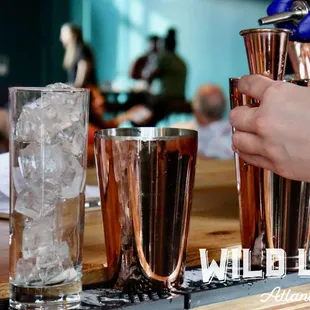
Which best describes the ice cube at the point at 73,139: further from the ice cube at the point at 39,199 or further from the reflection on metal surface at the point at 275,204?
the reflection on metal surface at the point at 275,204

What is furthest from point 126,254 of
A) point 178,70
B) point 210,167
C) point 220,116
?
point 178,70

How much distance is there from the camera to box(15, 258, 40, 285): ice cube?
55 cm

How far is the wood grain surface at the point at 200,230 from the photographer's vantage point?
664mm

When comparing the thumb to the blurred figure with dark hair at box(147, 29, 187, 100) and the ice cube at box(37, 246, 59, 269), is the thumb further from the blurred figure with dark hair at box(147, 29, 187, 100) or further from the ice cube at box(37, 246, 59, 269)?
the blurred figure with dark hair at box(147, 29, 187, 100)

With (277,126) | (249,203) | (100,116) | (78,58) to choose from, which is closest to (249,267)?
(249,203)

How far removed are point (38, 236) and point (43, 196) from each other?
0.11ft

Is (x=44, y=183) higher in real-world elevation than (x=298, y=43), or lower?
lower

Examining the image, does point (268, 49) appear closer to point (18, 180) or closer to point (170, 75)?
point (18, 180)

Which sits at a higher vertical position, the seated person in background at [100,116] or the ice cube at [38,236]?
the seated person in background at [100,116]

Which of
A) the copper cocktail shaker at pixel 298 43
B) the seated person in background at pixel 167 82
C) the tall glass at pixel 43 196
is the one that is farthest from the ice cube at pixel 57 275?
the seated person in background at pixel 167 82

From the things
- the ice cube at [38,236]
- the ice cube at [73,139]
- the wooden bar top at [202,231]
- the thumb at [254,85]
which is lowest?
the wooden bar top at [202,231]

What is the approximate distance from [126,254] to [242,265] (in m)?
0.17

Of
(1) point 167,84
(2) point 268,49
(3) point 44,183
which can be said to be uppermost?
(1) point 167,84

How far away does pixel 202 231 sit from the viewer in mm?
850
